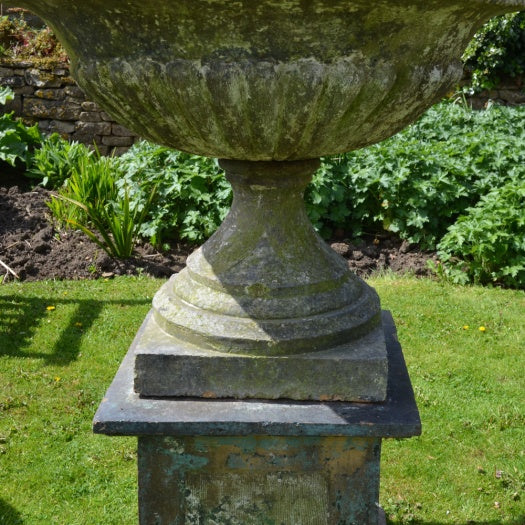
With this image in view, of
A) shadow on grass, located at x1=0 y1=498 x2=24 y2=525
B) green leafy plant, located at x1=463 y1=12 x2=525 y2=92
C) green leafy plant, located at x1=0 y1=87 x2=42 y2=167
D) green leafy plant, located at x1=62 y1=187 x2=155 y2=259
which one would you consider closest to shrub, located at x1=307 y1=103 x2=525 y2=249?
green leafy plant, located at x1=62 y1=187 x2=155 y2=259

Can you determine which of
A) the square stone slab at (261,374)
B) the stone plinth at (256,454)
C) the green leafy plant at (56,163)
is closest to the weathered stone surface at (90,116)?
the green leafy plant at (56,163)

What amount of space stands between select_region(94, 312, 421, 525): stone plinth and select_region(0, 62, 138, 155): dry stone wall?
607 centimetres

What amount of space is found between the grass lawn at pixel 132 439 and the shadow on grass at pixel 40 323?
0.01 m

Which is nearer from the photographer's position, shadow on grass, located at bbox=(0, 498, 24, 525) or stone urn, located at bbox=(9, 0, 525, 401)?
stone urn, located at bbox=(9, 0, 525, 401)

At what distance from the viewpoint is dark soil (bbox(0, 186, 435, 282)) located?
5742mm

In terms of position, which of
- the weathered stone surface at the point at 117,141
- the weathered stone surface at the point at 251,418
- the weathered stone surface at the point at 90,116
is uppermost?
the weathered stone surface at the point at 251,418

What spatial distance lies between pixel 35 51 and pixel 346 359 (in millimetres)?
7351

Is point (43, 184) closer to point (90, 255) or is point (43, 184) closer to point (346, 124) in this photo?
point (90, 255)

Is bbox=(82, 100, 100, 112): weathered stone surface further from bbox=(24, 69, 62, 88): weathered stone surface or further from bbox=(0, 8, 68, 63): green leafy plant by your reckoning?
bbox=(0, 8, 68, 63): green leafy plant

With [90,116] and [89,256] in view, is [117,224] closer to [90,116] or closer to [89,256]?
[89,256]

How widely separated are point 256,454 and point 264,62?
121 centimetres

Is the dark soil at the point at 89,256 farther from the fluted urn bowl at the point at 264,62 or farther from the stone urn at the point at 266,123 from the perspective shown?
the fluted urn bowl at the point at 264,62

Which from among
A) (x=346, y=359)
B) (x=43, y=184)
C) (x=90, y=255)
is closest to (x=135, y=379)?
(x=346, y=359)

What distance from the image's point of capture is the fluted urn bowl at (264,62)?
1.77 metres
